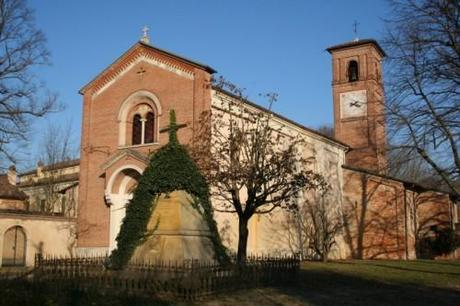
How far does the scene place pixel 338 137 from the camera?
131 ft

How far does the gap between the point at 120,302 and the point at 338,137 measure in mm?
33158

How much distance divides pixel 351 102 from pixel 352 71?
10.5 ft

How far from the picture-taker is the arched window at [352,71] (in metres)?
40.2

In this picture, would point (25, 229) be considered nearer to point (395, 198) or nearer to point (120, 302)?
→ point (120, 302)

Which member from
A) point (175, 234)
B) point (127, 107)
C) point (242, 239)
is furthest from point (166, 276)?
point (127, 107)

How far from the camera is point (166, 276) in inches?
453

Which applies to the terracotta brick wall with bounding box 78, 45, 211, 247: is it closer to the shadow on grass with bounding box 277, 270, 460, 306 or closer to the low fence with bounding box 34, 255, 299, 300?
the low fence with bounding box 34, 255, 299, 300

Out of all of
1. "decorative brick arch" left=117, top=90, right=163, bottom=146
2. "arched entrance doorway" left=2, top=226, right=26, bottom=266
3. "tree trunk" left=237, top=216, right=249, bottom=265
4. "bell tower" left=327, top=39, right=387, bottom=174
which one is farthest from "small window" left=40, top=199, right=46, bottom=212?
"tree trunk" left=237, top=216, right=249, bottom=265

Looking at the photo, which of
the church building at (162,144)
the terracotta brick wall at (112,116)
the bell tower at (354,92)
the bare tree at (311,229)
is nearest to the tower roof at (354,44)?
the bell tower at (354,92)

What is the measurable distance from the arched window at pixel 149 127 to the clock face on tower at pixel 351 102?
19.9 meters

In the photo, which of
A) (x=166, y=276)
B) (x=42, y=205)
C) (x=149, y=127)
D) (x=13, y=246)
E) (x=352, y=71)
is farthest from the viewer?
(x=352, y=71)

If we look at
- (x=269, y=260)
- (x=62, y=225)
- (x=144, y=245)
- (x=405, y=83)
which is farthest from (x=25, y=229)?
(x=405, y=83)

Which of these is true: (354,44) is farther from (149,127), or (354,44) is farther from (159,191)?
(159,191)

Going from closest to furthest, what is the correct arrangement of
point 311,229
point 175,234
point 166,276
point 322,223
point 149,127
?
1. point 166,276
2. point 175,234
3. point 149,127
4. point 322,223
5. point 311,229
